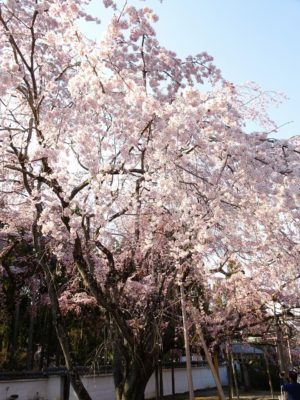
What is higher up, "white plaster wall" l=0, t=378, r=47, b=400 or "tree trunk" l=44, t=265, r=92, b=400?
"tree trunk" l=44, t=265, r=92, b=400

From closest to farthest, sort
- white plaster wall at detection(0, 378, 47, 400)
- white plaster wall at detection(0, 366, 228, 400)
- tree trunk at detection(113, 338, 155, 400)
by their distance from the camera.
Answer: tree trunk at detection(113, 338, 155, 400)
white plaster wall at detection(0, 378, 47, 400)
white plaster wall at detection(0, 366, 228, 400)

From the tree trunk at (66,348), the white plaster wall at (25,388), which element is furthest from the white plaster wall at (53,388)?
the tree trunk at (66,348)

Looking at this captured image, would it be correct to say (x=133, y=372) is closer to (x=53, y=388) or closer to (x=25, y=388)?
(x=25, y=388)

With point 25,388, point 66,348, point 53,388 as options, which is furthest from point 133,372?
point 53,388

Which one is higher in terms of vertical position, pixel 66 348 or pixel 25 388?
pixel 66 348

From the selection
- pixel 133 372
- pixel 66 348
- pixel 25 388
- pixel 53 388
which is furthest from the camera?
pixel 53 388

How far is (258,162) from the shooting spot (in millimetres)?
6602

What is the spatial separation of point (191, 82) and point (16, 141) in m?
3.62

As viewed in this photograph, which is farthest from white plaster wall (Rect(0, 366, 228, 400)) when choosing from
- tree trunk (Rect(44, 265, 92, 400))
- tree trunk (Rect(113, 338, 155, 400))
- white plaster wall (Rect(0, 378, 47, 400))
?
tree trunk (Rect(44, 265, 92, 400))

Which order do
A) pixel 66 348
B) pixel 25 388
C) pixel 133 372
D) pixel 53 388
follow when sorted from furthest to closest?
Result: pixel 53 388
pixel 25 388
pixel 133 372
pixel 66 348

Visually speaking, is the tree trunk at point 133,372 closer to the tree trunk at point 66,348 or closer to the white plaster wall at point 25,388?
the tree trunk at point 66,348

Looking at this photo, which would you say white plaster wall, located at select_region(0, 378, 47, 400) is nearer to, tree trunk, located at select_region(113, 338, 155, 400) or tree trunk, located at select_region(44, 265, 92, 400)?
tree trunk, located at select_region(113, 338, 155, 400)

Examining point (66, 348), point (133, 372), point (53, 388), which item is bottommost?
point (53, 388)

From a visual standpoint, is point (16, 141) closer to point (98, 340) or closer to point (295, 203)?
point (295, 203)
